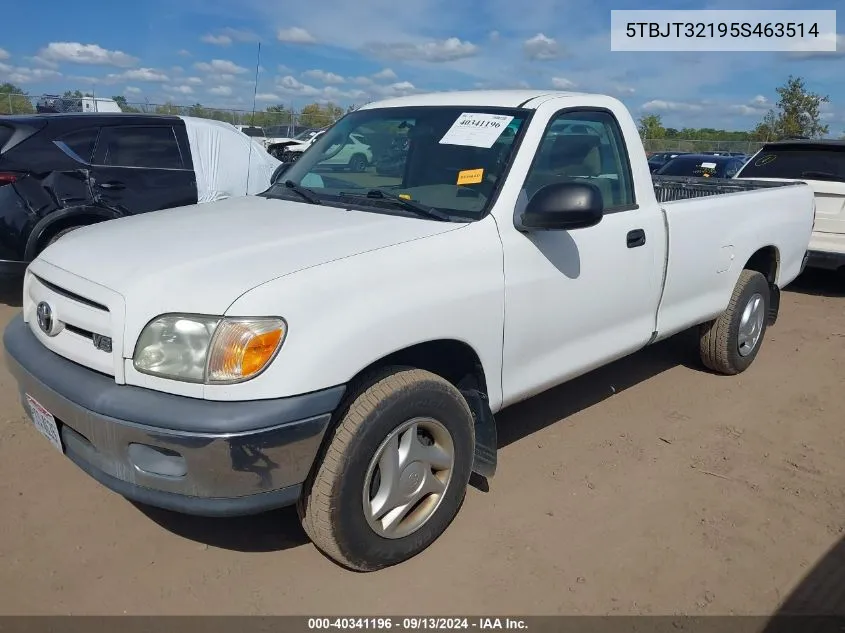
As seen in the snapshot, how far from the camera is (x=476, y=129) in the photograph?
3365 millimetres

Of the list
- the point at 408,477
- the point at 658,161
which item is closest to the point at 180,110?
the point at 658,161

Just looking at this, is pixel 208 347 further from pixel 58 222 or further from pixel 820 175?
pixel 820 175

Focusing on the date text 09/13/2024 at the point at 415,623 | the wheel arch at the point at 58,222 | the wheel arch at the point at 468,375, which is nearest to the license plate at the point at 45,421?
the date text 09/13/2024 at the point at 415,623

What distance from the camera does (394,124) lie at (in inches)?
149

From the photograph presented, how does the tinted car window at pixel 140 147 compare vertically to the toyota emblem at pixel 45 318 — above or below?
above

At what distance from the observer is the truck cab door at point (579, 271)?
311 cm

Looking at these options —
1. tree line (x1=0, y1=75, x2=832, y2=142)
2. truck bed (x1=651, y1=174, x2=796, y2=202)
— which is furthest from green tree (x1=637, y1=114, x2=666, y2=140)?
truck bed (x1=651, y1=174, x2=796, y2=202)

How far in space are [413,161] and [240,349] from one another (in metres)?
1.60

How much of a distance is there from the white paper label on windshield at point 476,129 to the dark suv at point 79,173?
4380mm

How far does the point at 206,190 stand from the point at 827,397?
19.8ft

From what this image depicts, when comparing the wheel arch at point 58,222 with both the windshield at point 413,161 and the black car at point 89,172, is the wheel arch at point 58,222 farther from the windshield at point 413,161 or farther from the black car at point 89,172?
the windshield at point 413,161

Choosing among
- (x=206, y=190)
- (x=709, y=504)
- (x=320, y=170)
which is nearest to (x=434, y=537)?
(x=709, y=504)

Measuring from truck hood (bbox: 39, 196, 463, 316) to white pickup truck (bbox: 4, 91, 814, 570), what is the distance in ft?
0.04

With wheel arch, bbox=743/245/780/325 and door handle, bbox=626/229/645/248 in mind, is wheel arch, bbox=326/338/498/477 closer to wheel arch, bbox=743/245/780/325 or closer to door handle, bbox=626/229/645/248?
door handle, bbox=626/229/645/248
